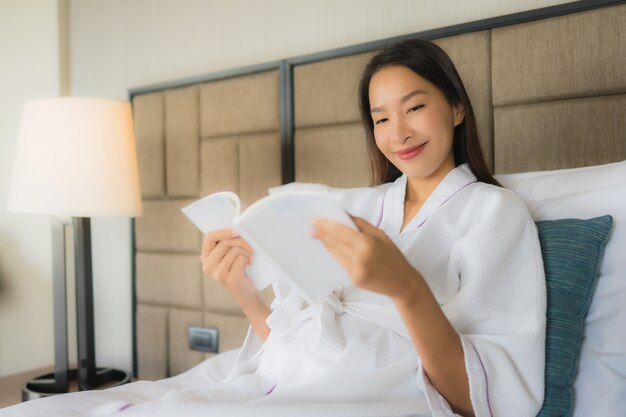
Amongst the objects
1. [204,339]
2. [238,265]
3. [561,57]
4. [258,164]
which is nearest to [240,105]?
[258,164]

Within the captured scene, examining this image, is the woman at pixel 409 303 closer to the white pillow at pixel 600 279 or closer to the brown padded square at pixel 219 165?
the white pillow at pixel 600 279

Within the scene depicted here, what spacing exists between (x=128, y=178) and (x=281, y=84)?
22.1 inches

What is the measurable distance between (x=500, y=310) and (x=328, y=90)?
3.23 ft

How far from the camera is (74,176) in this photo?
6.09 feet

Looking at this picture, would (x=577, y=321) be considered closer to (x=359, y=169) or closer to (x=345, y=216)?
(x=345, y=216)

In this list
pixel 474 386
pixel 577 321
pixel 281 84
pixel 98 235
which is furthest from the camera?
pixel 98 235

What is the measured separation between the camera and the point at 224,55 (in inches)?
86.0

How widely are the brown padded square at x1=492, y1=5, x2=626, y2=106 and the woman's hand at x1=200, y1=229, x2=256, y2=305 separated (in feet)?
2.47

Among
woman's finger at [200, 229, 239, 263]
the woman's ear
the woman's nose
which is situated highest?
the woman's ear

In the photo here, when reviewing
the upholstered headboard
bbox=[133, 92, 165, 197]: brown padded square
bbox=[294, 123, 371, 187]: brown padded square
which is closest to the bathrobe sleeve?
the upholstered headboard

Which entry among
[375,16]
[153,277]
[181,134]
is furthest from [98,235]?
[375,16]

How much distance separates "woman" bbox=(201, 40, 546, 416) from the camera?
943 millimetres

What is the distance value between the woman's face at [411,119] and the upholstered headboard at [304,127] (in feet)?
0.99

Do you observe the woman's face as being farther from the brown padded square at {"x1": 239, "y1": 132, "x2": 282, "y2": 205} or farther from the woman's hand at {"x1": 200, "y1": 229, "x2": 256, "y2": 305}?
the brown padded square at {"x1": 239, "y1": 132, "x2": 282, "y2": 205}
